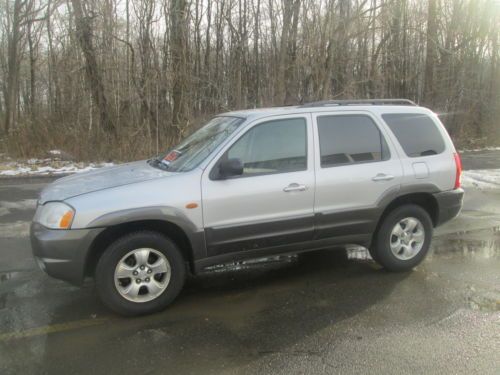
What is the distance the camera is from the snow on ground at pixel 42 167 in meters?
12.9

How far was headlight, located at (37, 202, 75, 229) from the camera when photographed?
3.86 metres

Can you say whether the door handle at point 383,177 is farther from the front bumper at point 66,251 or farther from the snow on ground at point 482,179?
the snow on ground at point 482,179

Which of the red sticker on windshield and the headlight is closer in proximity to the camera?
the headlight

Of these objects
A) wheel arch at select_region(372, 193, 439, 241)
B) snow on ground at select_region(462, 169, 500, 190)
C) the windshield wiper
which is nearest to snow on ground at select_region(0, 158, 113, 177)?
the windshield wiper

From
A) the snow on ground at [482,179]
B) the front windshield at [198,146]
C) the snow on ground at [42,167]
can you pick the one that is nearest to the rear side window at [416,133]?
the front windshield at [198,146]

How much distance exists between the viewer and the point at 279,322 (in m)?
4.02

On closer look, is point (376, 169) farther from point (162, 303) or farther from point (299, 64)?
point (299, 64)

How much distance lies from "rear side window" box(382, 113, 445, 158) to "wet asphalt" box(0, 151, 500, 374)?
136 centimetres

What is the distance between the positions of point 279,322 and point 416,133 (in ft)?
8.74

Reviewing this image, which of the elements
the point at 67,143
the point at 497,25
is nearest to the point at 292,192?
the point at 67,143

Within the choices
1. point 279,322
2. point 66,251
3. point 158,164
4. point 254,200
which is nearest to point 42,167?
point 158,164

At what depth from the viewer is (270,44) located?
58.7ft

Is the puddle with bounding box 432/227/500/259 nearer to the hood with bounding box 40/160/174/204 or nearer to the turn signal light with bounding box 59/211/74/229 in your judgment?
the hood with bounding box 40/160/174/204

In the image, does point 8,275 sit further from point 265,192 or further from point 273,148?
point 273,148
